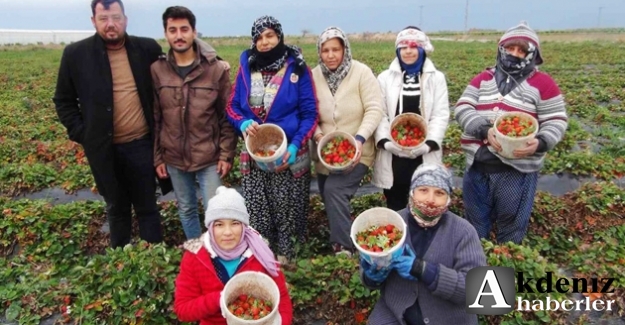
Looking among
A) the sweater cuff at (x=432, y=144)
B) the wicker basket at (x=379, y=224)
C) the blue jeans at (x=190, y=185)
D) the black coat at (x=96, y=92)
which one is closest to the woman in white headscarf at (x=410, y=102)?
the sweater cuff at (x=432, y=144)

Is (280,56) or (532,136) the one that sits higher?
(280,56)

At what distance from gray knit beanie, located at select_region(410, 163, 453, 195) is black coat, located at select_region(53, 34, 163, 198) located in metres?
2.15

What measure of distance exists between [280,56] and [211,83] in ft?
1.94

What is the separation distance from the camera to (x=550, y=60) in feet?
64.7

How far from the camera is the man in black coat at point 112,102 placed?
334cm

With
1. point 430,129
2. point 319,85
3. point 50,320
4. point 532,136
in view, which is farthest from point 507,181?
point 50,320

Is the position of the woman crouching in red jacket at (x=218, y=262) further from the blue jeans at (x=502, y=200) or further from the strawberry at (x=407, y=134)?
the blue jeans at (x=502, y=200)

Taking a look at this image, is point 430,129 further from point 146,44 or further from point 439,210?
point 146,44

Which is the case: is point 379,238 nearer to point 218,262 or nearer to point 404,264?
point 404,264

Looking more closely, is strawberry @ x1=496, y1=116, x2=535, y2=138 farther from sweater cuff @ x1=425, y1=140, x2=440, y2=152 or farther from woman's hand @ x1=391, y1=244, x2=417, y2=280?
woman's hand @ x1=391, y1=244, x2=417, y2=280

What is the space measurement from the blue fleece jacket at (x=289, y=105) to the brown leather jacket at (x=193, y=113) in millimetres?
195

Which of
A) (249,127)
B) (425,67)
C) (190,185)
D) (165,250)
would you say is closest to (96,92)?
(190,185)

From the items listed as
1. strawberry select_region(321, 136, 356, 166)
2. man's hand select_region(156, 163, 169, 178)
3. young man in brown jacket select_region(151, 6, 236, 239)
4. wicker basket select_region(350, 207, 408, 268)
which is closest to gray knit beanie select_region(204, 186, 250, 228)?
wicker basket select_region(350, 207, 408, 268)

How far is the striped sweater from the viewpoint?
3.25 meters
